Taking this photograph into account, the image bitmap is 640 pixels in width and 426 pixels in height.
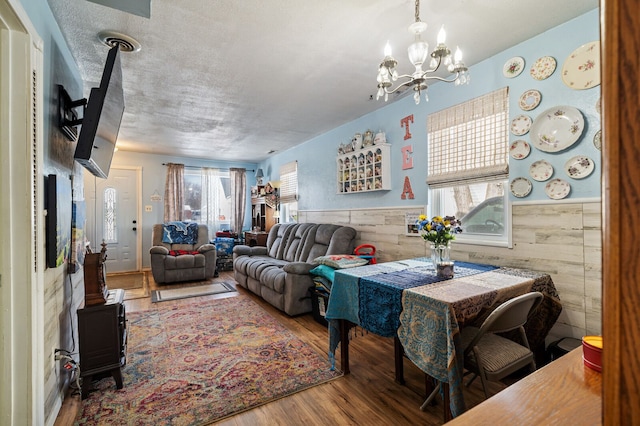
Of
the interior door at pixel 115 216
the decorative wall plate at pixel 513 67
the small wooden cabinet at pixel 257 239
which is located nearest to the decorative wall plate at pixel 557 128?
the decorative wall plate at pixel 513 67

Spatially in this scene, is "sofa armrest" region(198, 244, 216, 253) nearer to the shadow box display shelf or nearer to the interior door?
the interior door

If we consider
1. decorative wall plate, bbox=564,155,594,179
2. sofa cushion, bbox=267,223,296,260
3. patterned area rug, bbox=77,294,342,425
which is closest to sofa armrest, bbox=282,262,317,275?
patterned area rug, bbox=77,294,342,425

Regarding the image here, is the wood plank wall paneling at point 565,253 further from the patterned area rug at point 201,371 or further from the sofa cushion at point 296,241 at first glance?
the sofa cushion at point 296,241

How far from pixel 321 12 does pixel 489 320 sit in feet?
6.75

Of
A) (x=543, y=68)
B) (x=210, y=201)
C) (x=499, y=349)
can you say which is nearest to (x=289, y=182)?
(x=210, y=201)

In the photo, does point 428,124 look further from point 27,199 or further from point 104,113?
point 27,199

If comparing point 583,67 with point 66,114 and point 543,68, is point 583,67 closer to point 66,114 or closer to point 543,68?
point 543,68

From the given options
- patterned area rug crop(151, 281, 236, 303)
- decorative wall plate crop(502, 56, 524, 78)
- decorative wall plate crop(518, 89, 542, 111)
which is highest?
decorative wall plate crop(502, 56, 524, 78)

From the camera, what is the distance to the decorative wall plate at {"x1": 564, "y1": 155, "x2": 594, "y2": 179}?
80.1 inches

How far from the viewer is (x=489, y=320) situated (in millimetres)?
1514

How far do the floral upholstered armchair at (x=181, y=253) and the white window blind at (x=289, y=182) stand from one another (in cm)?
163

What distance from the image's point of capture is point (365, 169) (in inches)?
151

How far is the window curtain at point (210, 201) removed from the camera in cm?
688

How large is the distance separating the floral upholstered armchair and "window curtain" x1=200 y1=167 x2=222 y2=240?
991mm
